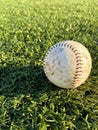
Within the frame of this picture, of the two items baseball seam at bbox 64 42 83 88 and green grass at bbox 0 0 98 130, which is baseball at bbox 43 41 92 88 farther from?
green grass at bbox 0 0 98 130

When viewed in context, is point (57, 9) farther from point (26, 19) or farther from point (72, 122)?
point (72, 122)

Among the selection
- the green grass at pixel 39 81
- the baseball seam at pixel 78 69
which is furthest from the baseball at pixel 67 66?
the green grass at pixel 39 81

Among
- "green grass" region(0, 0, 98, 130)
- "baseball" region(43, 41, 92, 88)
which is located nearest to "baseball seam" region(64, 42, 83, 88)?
"baseball" region(43, 41, 92, 88)

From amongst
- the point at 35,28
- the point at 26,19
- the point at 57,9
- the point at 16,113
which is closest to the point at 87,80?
the point at 16,113

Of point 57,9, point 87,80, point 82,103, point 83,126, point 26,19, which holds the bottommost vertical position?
point 83,126

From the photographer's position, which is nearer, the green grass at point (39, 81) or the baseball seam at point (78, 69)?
the green grass at point (39, 81)

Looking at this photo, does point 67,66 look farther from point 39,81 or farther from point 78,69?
point 39,81

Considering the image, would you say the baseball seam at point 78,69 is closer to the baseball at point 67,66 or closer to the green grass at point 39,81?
the baseball at point 67,66
